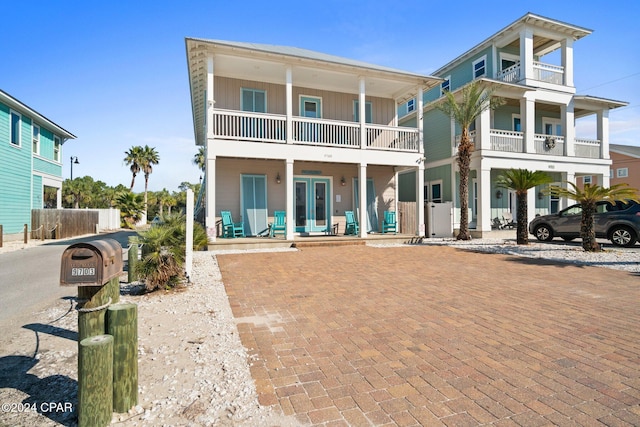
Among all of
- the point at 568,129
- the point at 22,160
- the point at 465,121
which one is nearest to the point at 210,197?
the point at 465,121

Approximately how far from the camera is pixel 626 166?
109 ft

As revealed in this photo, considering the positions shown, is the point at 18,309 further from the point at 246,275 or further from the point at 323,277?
the point at 323,277

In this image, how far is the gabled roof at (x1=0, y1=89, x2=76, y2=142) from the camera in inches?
610

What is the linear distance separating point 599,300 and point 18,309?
373 inches

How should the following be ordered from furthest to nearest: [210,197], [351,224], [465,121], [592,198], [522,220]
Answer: [351,224] < [465,121] < [522,220] < [210,197] < [592,198]

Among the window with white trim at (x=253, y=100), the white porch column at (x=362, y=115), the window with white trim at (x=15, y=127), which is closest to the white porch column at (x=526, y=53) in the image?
the white porch column at (x=362, y=115)

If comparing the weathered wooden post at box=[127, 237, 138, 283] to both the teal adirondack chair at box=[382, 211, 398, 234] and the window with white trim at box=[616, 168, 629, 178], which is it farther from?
the window with white trim at box=[616, 168, 629, 178]

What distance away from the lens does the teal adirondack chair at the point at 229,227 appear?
500 inches

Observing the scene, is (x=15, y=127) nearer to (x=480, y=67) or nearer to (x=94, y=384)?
(x=94, y=384)

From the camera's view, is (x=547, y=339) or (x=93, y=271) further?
(x=547, y=339)

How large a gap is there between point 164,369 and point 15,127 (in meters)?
20.6

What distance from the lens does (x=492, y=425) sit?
229 centimetres

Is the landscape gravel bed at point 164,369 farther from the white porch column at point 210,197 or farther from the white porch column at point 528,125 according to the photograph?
the white porch column at point 528,125

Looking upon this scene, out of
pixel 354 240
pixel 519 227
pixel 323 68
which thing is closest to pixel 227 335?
pixel 354 240
